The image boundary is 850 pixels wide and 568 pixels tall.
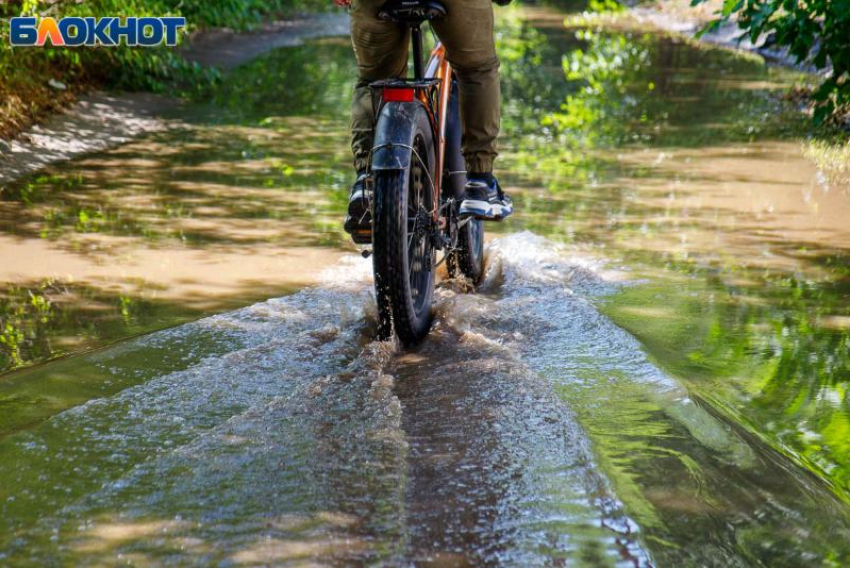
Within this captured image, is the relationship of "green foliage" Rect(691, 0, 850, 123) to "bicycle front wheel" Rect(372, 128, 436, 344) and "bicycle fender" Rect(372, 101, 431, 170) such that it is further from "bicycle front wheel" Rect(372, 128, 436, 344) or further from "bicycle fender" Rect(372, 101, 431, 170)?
"bicycle fender" Rect(372, 101, 431, 170)

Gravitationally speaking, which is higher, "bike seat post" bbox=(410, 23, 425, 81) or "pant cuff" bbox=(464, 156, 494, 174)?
"bike seat post" bbox=(410, 23, 425, 81)

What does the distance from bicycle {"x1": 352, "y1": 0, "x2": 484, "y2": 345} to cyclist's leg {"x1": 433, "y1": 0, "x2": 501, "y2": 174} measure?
10 centimetres

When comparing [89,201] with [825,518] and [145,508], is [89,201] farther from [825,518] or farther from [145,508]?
[825,518]

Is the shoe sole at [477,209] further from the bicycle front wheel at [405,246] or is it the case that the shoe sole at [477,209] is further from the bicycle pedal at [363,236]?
the bicycle pedal at [363,236]

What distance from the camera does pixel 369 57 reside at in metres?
3.71

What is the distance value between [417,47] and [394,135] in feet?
1.55

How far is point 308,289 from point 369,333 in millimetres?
635

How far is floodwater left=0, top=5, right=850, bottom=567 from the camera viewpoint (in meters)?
2.31

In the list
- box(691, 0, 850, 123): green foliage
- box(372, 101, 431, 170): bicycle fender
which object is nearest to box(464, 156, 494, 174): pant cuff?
A: box(372, 101, 431, 170): bicycle fender

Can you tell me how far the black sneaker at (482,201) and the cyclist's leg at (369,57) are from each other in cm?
49

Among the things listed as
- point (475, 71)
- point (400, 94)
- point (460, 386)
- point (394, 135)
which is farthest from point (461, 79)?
point (460, 386)

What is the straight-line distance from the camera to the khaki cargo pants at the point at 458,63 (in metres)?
3.58

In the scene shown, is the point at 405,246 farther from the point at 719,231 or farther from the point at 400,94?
the point at 719,231

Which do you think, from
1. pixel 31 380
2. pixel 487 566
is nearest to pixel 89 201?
pixel 31 380
